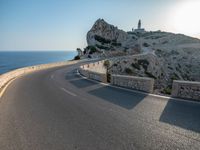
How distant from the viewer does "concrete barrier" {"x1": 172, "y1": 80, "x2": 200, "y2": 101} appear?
9.30 meters

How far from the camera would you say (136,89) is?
12227 mm

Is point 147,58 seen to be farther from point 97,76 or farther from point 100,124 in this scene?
point 100,124

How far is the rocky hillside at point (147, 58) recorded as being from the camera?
4403 cm

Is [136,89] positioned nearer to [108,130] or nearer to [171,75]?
[108,130]

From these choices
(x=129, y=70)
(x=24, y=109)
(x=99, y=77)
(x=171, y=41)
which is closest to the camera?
(x=24, y=109)

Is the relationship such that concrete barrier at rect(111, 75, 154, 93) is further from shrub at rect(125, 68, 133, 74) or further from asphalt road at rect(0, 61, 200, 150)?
shrub at rect(125, 68, 133, 74)

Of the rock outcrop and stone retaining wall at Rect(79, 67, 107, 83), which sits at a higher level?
the rock outcrop

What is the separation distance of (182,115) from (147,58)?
156 ft

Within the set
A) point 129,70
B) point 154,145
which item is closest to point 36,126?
point 154,145

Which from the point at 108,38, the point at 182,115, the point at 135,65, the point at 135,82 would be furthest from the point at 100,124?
the point at 108,38

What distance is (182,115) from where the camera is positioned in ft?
23.0

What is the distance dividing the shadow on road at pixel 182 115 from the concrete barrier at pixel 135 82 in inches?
99.3

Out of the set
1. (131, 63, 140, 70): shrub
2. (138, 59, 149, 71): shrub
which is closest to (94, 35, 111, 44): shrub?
(138, 59, 149, 71): shrub

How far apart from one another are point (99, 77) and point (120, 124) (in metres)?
10.8
